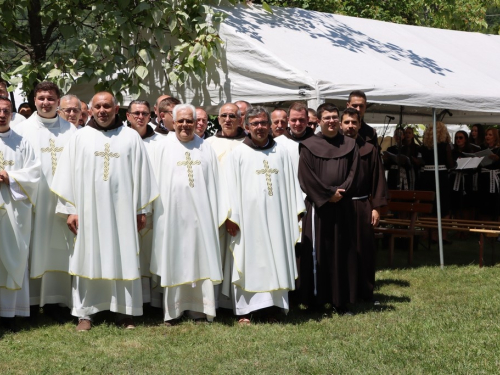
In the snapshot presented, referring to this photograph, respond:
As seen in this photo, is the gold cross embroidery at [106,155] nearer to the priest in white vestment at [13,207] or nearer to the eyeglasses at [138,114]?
the priest in white vestment at [13,207]

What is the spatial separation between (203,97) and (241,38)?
0.95 m

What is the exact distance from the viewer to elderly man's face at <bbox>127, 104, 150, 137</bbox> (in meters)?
8.23

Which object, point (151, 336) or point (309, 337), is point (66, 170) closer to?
point (151, 336)

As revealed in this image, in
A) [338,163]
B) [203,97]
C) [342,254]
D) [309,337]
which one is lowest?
[309,337]

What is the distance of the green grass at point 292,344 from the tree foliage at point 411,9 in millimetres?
11533

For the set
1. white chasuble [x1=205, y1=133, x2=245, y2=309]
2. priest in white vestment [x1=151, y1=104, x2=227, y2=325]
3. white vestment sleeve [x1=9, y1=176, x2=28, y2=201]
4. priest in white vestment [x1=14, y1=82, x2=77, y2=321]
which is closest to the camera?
white vestment sleeve [x1=9, y1=176, x2=28, y2=201]

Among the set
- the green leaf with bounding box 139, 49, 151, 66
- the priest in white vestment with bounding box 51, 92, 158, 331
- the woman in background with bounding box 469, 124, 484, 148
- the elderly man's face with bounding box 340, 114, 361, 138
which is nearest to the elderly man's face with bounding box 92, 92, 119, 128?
the priest in white vestment with bounding box 51, 92, 158, 331

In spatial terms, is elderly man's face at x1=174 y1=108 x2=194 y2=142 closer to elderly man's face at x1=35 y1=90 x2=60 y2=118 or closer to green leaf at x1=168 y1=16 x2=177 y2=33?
elderly man's face at x1=35 y1=90 x2=60 y2=118

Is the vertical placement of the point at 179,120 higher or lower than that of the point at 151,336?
higher

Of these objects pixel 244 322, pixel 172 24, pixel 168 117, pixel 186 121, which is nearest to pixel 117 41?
pixel 172 24

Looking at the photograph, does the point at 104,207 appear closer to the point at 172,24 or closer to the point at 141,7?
the point at 141,7

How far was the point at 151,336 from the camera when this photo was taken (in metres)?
7.11

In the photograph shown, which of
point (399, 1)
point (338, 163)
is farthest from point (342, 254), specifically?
point (399, 1)

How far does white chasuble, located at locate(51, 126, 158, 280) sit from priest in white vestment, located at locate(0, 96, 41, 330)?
0.85 feet
